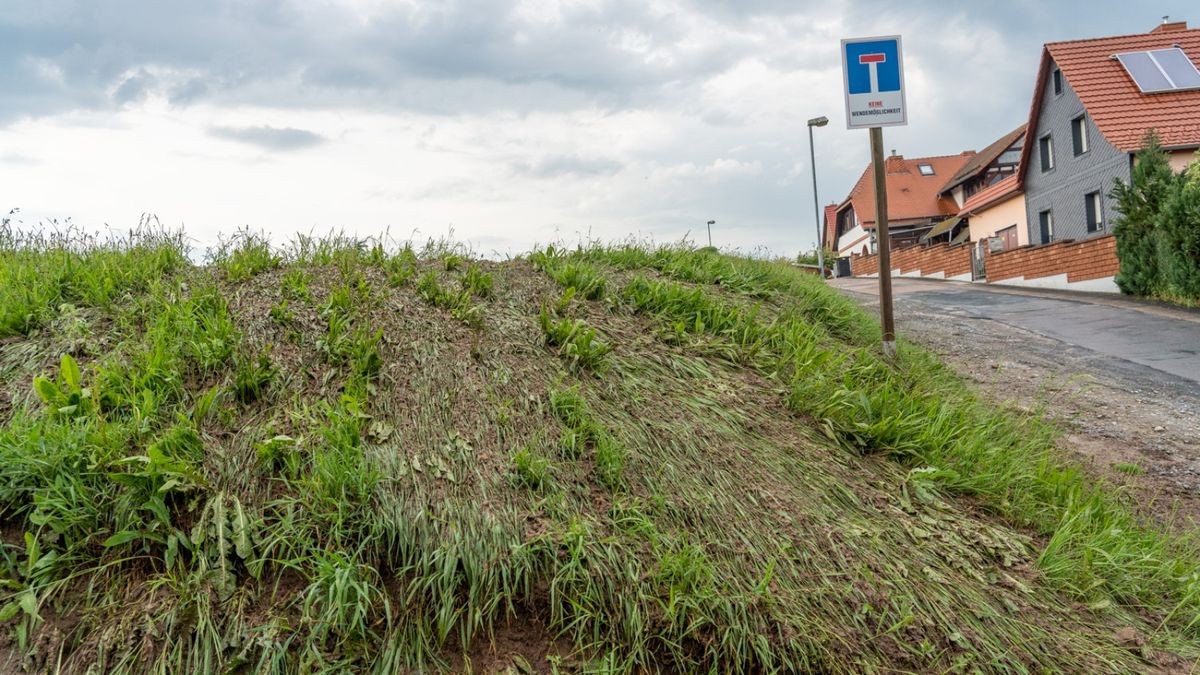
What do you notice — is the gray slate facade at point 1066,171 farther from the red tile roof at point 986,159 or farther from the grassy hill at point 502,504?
the grassy hill at point 502,504

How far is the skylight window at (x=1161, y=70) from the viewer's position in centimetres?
2316

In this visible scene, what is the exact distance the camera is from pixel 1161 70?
936 inches

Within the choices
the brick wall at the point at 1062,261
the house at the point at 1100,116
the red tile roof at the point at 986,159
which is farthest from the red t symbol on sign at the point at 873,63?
the red tile roof at the point at 986,159

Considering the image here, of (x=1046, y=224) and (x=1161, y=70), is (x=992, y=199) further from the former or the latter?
(x=1161, y=70)

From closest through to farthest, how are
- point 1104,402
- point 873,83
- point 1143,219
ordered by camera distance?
point 873,83
point 1104,402
point 1143,219

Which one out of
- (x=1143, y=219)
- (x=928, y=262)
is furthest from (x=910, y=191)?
(x=1143, y=219)

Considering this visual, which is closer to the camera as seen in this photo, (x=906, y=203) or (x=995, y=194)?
(x=995, y=194)

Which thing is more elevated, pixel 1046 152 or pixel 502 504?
pixel 1046 152

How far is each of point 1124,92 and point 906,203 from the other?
83.9 feet

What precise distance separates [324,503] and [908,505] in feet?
9.34

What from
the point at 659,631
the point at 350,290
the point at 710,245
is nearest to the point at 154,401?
the point at 350,290

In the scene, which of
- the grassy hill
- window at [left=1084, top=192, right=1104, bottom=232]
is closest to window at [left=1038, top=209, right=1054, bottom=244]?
window at [left=1084, top=192, right=1104, bottom=232]

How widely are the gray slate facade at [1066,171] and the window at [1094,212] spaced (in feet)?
0.29

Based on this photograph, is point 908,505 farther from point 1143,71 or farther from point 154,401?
point 1143,71
